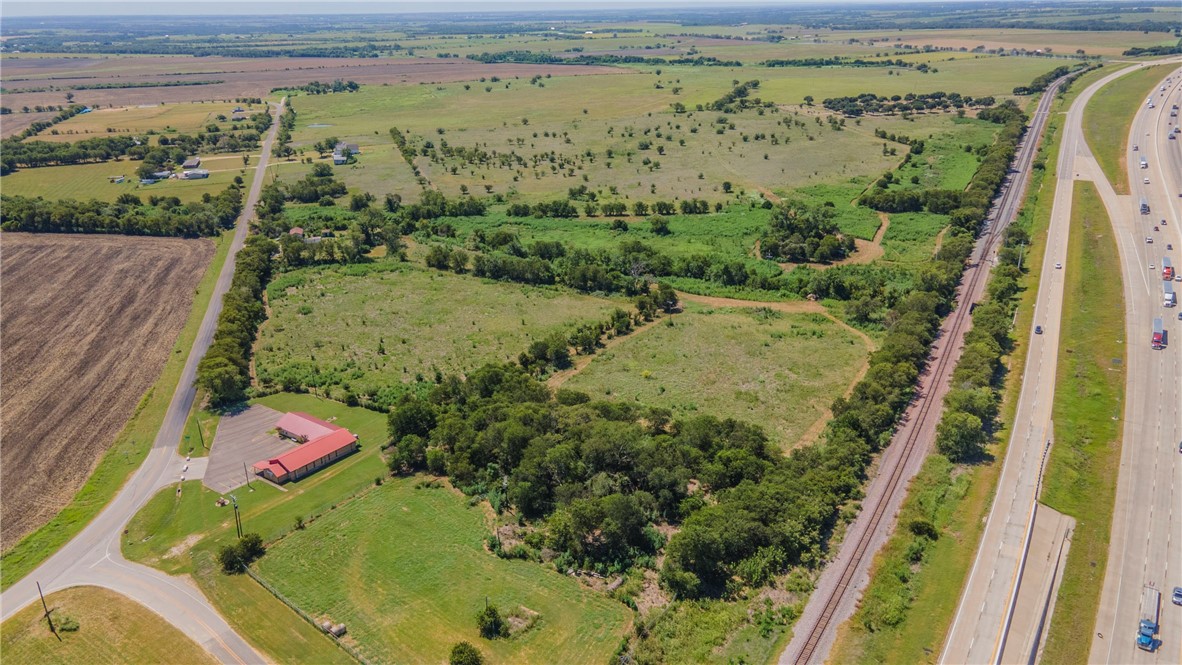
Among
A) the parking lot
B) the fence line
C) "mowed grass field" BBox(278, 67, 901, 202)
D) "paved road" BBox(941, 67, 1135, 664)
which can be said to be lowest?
the fence line

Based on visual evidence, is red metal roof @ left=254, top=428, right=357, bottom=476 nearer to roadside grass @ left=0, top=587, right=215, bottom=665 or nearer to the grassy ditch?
roadside grass @ left=0, top=587, right=215, bottom=665

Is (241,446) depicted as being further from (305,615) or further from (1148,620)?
(1148,620)

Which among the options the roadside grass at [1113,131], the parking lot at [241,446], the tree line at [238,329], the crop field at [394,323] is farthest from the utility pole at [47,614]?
the roadside grass at [1113,131]

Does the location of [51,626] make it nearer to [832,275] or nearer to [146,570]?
[146,570]

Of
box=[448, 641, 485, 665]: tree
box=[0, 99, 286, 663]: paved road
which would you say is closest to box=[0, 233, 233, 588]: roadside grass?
box=[0, 99, 286, 663]: paved road

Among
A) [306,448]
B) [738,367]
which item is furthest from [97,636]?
[738,367]

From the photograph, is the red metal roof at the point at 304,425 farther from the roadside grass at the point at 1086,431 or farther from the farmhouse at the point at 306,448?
the roadside grass at the point at 1086,431
